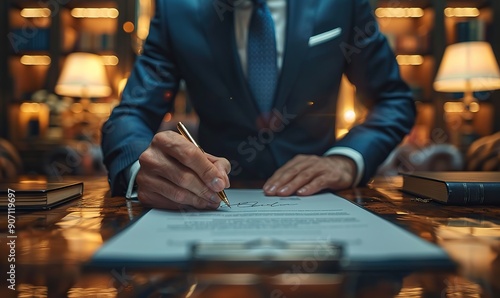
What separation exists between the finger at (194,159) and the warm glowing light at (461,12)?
4.26 m

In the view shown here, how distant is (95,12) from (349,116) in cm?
254

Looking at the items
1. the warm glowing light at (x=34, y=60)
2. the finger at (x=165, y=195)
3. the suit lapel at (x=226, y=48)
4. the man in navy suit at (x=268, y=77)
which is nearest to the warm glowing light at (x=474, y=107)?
the man in navy suit at (x=268, y=77)

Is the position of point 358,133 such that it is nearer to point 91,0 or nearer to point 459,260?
point 459,260

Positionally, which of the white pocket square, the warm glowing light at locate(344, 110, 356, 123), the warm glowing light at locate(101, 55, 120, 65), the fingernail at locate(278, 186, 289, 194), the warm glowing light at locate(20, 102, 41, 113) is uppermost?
the white pocket square

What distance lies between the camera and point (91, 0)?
4.27m

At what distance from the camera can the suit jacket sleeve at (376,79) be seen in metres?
1.11

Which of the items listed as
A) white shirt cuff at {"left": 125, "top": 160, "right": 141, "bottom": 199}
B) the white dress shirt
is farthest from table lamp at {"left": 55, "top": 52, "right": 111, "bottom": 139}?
white shirt cuff at {"left": 125, "top": 160, "right": 141, "bottom": 199}

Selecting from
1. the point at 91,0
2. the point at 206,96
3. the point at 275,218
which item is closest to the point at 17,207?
the point at 275,218

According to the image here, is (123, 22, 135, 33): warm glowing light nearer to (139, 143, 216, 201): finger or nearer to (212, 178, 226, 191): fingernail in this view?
(139, 143, 216, 201): finger

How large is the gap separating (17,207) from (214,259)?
385 millimetres

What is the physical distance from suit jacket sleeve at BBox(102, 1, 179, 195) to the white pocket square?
→ 360 millimetres

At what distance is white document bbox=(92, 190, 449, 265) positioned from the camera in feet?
1.11

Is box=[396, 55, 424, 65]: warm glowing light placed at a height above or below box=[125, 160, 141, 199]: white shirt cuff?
below

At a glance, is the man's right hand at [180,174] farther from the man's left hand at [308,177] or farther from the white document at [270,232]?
the man's left hand at [308,177]
